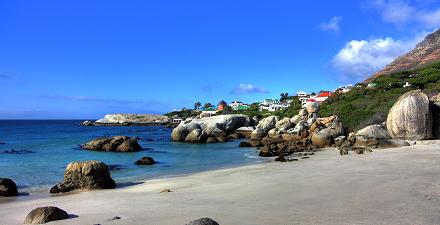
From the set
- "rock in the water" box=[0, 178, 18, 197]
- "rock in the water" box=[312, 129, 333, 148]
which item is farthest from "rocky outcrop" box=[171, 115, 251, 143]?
"rock in the water" box=[0, 178, 18, 197]

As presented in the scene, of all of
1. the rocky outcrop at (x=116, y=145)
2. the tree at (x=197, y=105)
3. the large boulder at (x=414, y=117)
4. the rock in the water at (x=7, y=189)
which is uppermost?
the tree at (x=197, y=105)

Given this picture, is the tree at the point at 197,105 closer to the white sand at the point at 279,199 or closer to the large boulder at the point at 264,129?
the large boulder at the point at 264,129

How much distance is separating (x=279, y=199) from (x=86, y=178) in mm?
9632

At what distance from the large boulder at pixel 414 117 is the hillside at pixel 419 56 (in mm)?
76854

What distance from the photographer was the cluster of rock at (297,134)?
116 feet

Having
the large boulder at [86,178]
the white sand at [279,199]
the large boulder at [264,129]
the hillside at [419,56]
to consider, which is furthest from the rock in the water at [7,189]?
the hillside at [419,56]

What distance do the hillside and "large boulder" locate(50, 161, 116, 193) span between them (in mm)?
94280

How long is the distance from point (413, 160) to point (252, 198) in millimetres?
10685

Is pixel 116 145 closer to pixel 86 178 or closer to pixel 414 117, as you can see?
pixel 86 178

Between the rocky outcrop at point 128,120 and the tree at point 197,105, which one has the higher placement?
the tree at point 197,105

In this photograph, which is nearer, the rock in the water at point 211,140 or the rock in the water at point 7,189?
the rock in the water at point 7,189

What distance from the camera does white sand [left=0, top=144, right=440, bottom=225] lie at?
33.8 ft

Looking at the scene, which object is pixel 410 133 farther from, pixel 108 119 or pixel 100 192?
pixel 108 119

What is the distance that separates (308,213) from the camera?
10.6m
